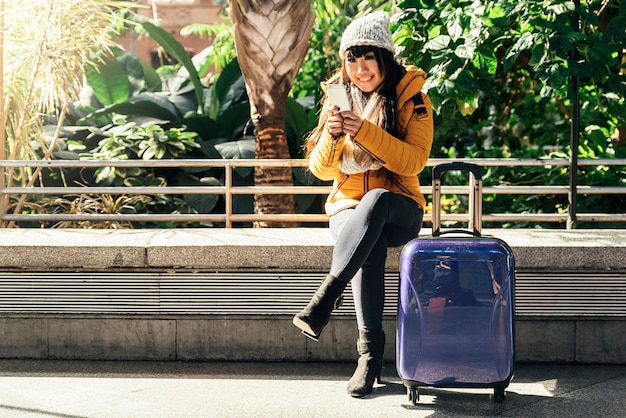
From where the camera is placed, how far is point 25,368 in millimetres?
4770

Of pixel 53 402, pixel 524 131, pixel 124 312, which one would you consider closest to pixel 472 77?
pixel 124 312

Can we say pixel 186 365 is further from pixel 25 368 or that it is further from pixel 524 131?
pixel 524 131

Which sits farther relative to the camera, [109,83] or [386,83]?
[109,83]

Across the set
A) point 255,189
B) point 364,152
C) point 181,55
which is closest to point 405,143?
point 364,152

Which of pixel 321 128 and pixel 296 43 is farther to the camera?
pixel 296 43

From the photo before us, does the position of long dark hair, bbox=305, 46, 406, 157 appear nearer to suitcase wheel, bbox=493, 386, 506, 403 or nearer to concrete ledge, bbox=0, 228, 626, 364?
concrete ledge, bbox=0, 228, 626, 364

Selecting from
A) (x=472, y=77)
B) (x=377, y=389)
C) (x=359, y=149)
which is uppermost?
(x=472, y=77)

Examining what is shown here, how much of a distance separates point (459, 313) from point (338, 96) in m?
1.10

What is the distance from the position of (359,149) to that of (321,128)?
34 cm

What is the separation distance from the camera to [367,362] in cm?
427

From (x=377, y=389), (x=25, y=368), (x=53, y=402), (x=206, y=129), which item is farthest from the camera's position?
(x=206, y=129)

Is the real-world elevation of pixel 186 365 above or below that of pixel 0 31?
below

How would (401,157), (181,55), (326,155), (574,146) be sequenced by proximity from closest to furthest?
(401,157), (326,155), (574,146), (181,55)

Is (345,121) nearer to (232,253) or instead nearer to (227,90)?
(232,253)
